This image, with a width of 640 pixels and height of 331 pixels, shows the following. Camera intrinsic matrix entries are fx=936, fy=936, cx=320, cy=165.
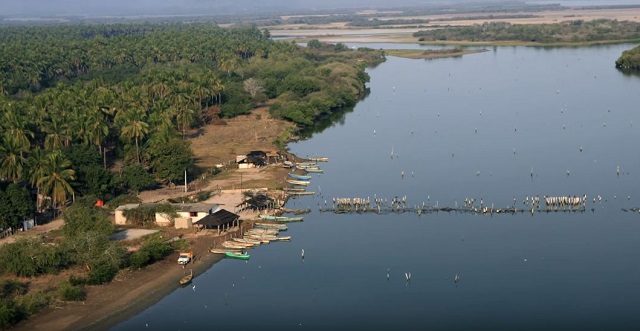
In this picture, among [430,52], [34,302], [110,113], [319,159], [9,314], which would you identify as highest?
[110,113]

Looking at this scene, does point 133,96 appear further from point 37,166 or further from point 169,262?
point 169,262

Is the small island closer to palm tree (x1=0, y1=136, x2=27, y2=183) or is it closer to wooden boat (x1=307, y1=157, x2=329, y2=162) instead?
wooden boat (x1=307, y1=157, x2=329, y2=162)

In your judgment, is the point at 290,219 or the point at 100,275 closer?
the point at 100,275

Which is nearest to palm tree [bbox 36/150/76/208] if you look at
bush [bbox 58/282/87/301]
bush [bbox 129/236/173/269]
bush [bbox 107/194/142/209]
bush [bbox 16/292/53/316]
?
bush [bbox 107/194/142/209]

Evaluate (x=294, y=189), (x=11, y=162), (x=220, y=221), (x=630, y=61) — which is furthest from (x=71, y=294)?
(x=630, y=61)

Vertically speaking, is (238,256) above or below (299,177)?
above

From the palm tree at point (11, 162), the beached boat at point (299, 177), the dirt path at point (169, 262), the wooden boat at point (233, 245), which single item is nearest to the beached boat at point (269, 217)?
the dirt path at point (169, 262)
